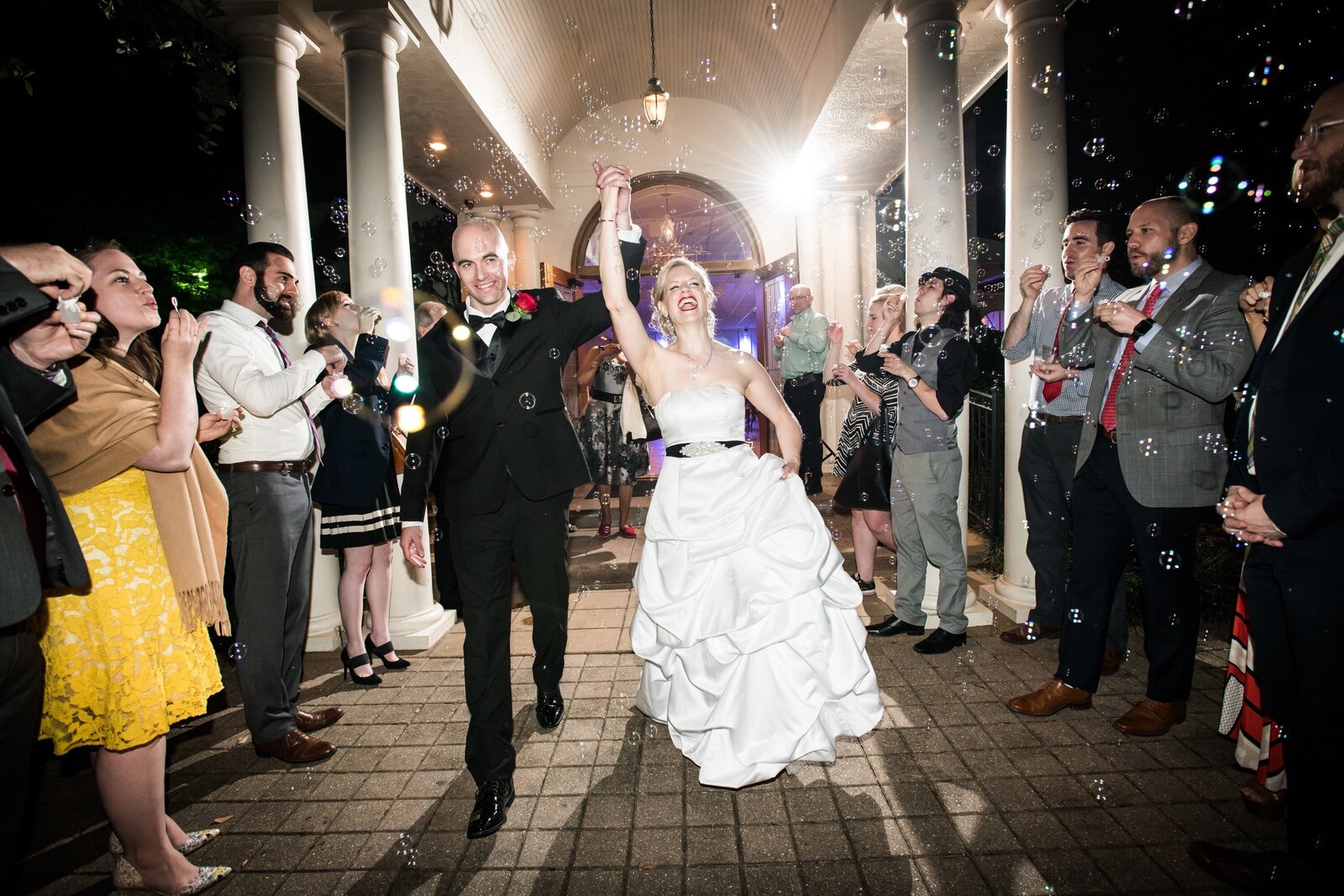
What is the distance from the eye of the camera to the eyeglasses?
6.41 feet

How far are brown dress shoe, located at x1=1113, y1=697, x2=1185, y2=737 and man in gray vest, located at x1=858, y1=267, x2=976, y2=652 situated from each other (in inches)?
46.6

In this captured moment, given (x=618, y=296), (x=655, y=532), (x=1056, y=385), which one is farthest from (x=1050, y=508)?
Answer: (x=618, y=296)

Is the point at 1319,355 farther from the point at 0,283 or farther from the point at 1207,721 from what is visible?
the point at 0,283

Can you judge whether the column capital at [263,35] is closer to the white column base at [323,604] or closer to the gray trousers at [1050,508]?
the white column base at [323,604]

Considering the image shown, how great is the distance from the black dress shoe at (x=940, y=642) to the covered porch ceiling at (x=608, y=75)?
193 inches

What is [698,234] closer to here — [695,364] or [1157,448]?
[695,364]

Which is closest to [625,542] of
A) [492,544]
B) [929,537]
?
[929,537]

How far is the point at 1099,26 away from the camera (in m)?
6.71

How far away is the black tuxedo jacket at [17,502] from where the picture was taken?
61.1 inches

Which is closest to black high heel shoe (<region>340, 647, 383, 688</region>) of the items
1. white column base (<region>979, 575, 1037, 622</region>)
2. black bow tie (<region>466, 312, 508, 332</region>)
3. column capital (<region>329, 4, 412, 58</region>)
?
black bow tie (<region>466, 312, 508, 332</region>)

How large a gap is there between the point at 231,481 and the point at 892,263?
11034 mm

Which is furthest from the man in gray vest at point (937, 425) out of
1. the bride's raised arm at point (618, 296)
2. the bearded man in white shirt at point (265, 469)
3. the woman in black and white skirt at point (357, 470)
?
the bearded man in white shirt at point (265, 469)

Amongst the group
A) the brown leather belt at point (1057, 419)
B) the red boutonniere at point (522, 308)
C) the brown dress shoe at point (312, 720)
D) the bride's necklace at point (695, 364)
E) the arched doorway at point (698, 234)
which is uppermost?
the arched doorway at point (698, 234)

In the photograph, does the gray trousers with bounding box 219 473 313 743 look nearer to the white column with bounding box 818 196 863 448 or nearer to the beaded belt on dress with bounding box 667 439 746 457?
the beaded belt on dress with bounding box 667 439 746 457
